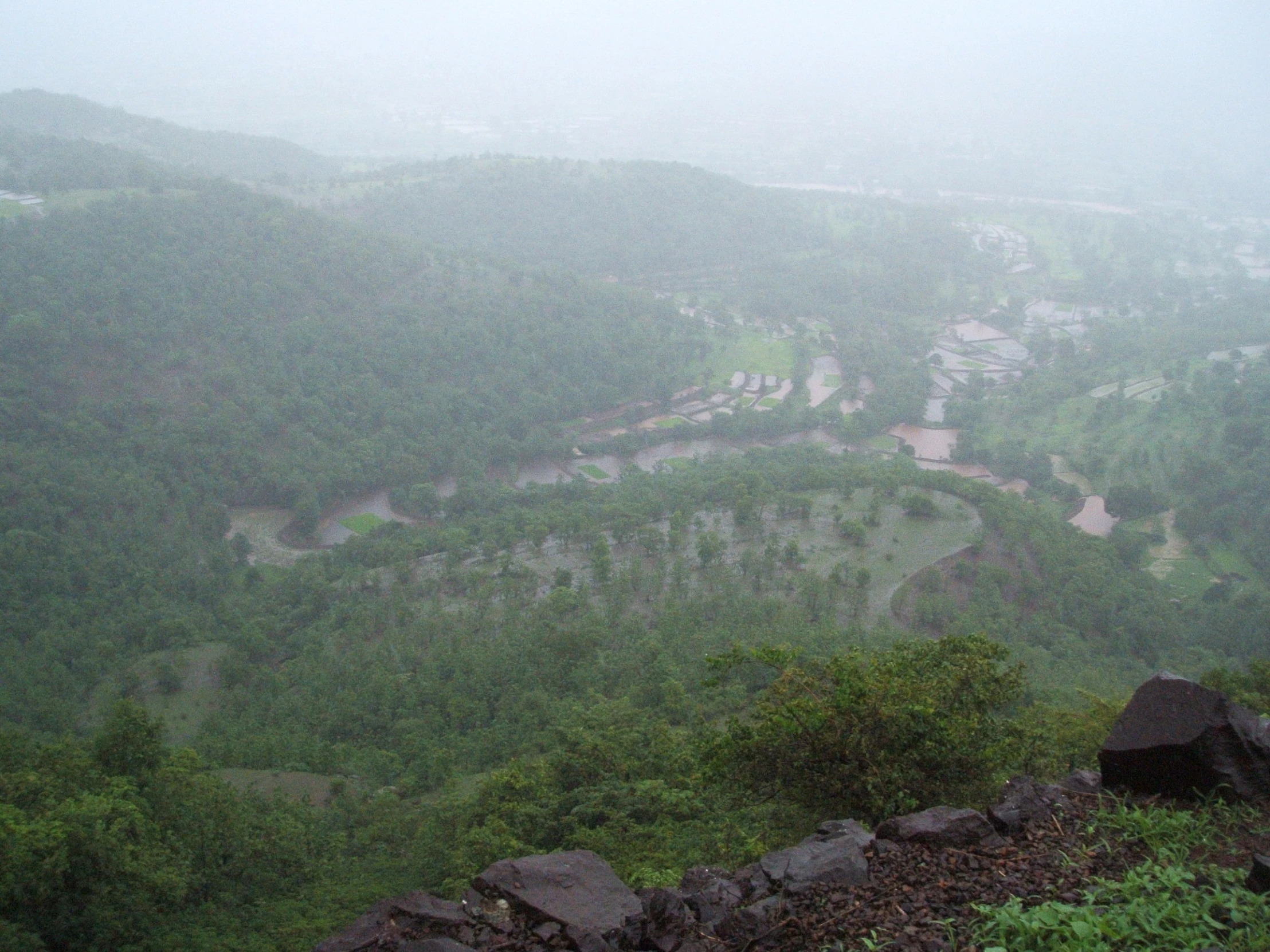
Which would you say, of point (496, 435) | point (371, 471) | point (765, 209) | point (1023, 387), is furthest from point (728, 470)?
point (765, 209)

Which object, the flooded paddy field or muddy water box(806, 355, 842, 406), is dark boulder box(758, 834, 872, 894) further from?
muddy water box(806, 355, 842, 406)

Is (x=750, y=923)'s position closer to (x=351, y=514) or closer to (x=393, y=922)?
(x=393, y=922)

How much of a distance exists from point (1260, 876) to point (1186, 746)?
5.51 feet

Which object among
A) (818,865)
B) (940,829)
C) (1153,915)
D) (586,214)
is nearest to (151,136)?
(586,214)

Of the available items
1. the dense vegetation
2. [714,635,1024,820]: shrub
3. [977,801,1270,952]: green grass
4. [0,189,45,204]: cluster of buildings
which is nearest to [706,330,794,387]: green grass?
the dense vegetation

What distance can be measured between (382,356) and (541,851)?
1782 inches

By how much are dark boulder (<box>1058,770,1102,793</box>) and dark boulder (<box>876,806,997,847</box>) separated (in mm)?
1308

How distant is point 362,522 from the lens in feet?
Result: 145

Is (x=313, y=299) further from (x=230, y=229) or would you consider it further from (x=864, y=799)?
(x=864, y=799)

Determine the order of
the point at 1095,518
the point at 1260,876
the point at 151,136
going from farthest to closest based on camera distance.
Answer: the point at 151,136 → the point at 1095,518 → the point at 1260,876

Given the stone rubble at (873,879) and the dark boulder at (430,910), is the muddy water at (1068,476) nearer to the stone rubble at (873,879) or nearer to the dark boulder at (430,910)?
the stone rubble at (873,879)

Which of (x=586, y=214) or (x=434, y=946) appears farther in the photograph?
(x=586, y=214)

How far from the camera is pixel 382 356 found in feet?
174

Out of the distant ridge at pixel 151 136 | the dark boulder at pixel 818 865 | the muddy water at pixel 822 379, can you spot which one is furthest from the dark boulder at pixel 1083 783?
the distant ridge at pixel 151 136
